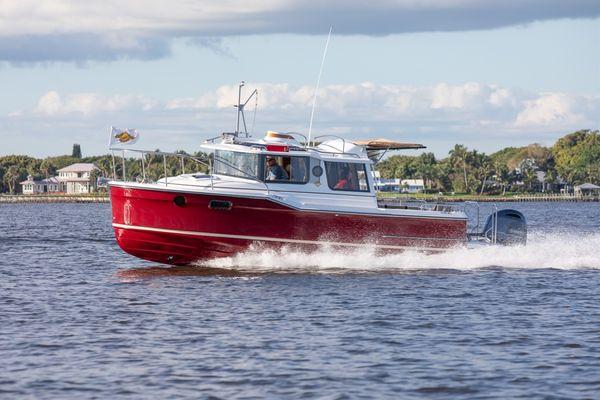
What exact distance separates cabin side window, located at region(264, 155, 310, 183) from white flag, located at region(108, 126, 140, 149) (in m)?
3.34

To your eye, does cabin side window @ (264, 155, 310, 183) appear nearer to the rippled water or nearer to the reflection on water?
the rippled water

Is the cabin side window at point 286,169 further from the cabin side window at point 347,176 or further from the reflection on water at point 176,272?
the reflection on water at point 176,272

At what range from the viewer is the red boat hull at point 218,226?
25.9m

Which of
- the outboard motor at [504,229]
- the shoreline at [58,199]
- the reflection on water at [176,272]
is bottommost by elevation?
the shoreline at [58,199]

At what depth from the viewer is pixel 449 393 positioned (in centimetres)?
1470

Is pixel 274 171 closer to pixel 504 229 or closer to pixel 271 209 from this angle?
pixel 271 209

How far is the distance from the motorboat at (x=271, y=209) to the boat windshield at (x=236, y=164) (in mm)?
25

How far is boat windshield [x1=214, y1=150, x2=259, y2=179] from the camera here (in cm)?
2705

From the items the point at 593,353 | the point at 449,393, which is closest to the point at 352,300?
the point at 593,353

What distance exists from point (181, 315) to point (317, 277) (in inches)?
243

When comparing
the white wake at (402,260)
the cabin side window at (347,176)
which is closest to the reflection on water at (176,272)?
the white wake at (402,260)

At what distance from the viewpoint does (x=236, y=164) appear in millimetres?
27297

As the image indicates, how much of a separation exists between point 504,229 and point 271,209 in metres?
7.90

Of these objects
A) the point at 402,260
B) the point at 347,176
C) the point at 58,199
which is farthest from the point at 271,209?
the point at 58,199
